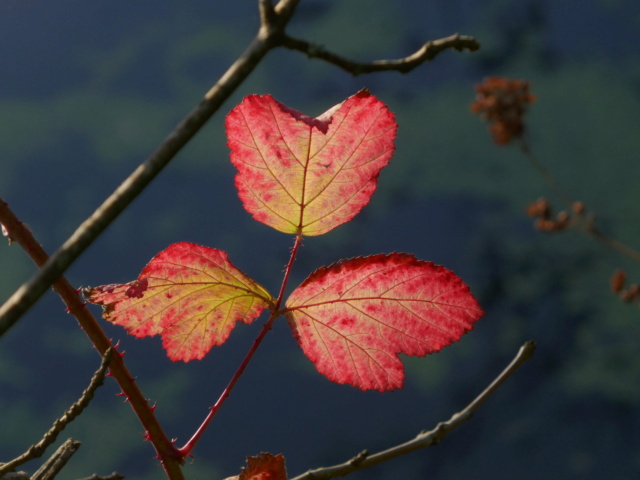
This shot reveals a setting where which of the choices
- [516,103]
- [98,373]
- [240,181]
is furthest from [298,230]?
[516,103]

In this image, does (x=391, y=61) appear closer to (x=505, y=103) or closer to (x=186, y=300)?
(x=186, y=300)

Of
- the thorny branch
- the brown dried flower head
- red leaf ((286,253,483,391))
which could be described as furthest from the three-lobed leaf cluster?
the brown dried flower head

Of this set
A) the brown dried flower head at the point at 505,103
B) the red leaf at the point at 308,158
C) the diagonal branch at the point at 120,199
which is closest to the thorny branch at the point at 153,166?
the diagonal branch at the point at 120,199

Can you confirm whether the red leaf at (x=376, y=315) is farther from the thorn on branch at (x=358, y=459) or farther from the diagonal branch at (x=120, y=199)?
the diagonal branch at (x=120, y=199)

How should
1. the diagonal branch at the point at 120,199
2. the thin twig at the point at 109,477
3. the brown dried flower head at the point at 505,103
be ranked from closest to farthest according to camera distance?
1. the diagonal branch at the point at 120,199
2. the thin twig at the point at 109,477
3. the brown dried flower head at the point at 505,103

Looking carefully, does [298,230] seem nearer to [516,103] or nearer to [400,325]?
[400,325]

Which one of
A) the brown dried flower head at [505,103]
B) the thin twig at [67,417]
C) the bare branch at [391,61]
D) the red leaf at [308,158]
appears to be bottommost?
the brown dried flower head at [505,103]
